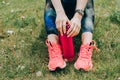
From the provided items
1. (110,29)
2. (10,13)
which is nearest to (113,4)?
(110,29)

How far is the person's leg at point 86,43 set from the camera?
5.67 m

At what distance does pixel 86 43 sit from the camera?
19.5ft

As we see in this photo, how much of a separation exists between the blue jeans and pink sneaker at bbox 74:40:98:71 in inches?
13.4

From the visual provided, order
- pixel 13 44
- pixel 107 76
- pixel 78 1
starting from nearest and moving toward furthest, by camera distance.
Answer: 1. pixel 107 76
2. pixel 78 1
3. pixel 13 44

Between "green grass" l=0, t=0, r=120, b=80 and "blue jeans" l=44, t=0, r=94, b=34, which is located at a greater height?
"blue jeans" l=44, t=0, r=94, b=34

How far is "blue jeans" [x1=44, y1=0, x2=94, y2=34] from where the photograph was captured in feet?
20.1

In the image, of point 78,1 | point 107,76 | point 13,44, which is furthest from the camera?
point 13,44

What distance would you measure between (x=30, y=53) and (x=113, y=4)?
261cm

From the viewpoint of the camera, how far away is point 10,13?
8.16 metres

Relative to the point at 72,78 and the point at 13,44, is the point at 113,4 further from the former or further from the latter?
the point at 72,78

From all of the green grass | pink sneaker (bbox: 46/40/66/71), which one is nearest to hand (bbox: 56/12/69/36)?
pink sneaker (bbox: 46/40/66/71)

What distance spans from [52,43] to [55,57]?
0.28 m

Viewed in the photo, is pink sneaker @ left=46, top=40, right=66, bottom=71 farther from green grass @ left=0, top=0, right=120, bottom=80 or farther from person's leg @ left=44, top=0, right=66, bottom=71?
green grass @ left=0, top=0, right=120, bottom=80

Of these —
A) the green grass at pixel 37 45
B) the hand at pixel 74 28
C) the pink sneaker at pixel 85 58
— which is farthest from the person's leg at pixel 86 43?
the hand at pixel 74 28
